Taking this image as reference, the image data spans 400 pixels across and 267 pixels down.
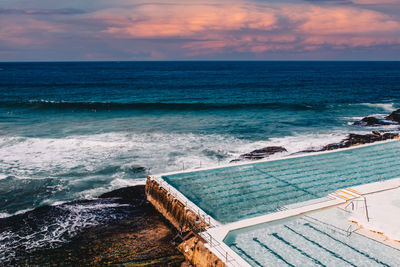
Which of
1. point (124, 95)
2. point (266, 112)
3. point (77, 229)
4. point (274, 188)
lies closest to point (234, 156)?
point (274, 188)

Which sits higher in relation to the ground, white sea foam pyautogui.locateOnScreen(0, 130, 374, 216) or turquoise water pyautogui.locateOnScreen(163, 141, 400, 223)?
turquoise water pyautogui.locateOnScreen(163, 141, 400, 223)

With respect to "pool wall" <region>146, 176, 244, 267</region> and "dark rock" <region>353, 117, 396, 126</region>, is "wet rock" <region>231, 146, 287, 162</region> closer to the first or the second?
"pool wall" <region>146, 176, 244, 267</region>

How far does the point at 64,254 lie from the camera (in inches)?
439

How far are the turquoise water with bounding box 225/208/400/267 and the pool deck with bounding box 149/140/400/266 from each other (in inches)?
9.1

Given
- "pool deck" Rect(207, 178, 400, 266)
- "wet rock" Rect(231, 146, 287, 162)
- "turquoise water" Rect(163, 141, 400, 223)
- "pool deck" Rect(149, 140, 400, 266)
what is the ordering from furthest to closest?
"wet rock" Rect(231, 146, 287, 162) < "turquoise water" Rect(163, 141, 400, 223) < "pool deck" Rect(207, 178, 400, 266) < "pool deck" Rect(149, 140, 400, 266)

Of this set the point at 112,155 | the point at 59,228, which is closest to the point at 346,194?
the point at 59,228

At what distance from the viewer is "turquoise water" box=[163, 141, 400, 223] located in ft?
40.0

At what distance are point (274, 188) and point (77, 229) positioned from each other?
838 centimetres

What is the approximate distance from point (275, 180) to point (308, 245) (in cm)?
535

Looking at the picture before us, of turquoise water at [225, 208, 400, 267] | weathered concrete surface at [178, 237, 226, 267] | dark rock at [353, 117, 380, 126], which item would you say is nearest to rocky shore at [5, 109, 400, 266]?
weathered concrete surface at [178, 237, 226, 267]

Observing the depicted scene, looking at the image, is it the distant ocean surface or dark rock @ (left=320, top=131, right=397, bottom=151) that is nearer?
the distant ocean surface

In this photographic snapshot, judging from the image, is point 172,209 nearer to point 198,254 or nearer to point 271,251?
point 198,254

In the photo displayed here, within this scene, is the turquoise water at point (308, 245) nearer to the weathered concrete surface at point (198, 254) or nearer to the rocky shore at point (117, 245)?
the weathered concrete surface at point (198, 254)

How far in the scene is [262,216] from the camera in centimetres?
1105
